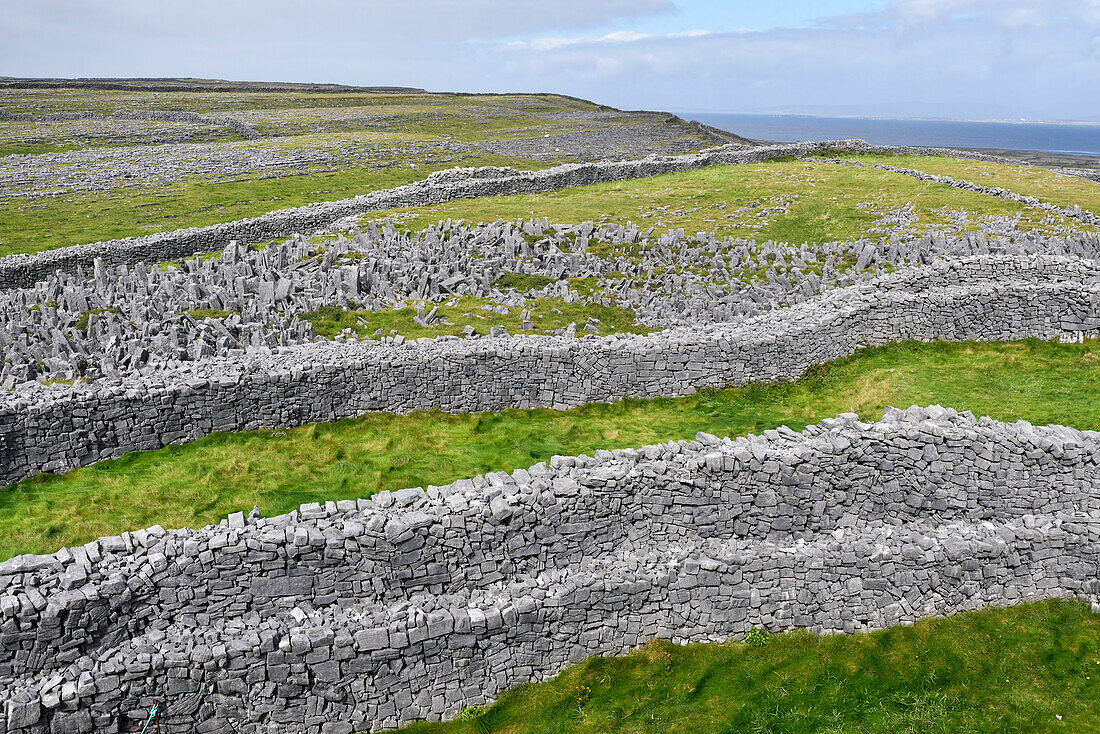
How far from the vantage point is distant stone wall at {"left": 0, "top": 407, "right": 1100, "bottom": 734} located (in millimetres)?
9547

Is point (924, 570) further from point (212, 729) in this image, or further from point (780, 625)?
point (212, 729)

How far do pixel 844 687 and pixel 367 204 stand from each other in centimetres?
3563

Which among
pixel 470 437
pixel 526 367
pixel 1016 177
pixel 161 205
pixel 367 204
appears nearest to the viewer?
pixel 470 437

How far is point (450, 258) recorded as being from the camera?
28469mm

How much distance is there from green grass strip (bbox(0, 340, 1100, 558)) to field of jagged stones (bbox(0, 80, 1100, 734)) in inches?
3.8

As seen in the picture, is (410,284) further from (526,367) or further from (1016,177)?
(1016,177)

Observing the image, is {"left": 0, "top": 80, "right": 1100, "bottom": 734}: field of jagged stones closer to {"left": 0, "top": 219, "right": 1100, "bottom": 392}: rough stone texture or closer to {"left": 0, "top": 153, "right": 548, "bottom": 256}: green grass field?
{"left": 0, "top": 219, "right": 1100, "bottom": 392}: rough stone texture

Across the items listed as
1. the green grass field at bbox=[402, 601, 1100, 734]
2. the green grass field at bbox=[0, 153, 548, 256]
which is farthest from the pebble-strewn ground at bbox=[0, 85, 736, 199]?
the green grass field at bbox=[402, 601, 1100, 734]

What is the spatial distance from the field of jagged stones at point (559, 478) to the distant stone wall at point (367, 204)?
186 centimetres

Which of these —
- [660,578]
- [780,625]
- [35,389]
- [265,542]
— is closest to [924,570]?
[780,625]

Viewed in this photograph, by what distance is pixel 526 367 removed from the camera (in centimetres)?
1873

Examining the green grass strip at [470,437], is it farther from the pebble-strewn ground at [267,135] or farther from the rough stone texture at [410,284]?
the pebble-strewn ground at [267,135]

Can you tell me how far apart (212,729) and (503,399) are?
10.4m

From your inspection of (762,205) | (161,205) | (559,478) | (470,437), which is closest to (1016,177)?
(762,205)
